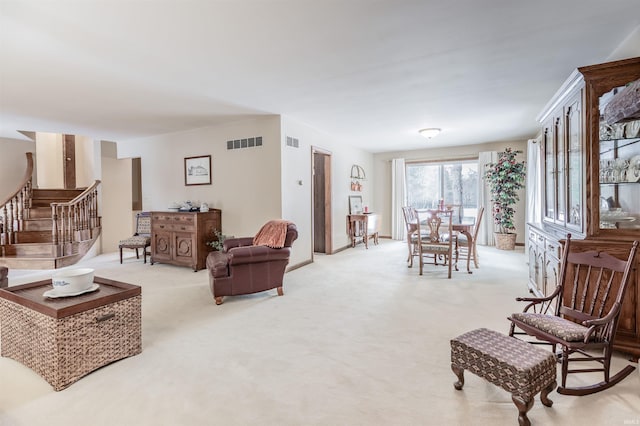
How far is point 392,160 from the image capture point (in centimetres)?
832

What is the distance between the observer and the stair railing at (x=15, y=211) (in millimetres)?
5621

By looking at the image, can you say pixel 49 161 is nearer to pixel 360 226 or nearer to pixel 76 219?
pixel 76 219

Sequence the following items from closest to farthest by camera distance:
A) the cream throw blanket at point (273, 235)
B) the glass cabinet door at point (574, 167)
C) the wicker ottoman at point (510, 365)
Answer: the wicker ottoman at point (510, 365)
the glass cabinet door at point (574, 167)
the cream throw blanket at point (273, 235)

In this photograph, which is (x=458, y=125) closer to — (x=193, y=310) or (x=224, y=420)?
(x=193, y=310)

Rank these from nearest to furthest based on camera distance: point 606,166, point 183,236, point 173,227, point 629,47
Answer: point 606,166
point 629,47
point 183,236
point 173,227

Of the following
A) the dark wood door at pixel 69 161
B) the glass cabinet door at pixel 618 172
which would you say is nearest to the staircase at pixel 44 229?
the dark wood door at pixel 69 161

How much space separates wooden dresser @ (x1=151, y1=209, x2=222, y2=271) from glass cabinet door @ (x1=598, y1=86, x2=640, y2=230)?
483cm

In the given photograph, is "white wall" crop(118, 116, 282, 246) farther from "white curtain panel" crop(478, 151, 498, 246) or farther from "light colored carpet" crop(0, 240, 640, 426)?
"white curtain panel" crop(478, 151, 498, 246)

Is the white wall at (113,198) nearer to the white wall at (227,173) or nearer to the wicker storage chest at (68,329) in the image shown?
the white wall at (227,173)

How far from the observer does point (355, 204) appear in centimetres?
748

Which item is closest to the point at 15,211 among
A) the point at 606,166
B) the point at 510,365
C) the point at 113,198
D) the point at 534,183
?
the point at 113,198

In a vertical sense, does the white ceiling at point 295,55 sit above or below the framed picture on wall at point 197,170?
above

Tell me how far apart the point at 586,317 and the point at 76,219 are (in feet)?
25.0

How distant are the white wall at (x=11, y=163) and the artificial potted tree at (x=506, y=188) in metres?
10.2
